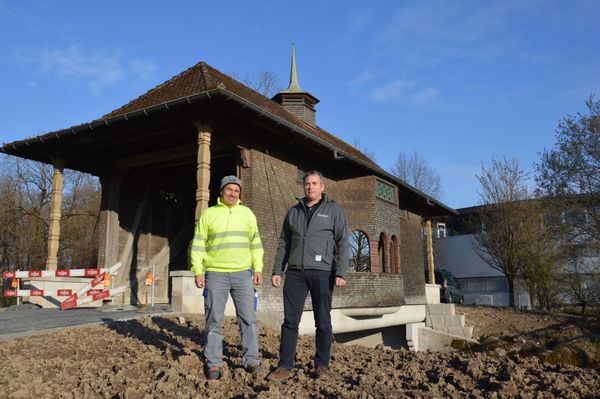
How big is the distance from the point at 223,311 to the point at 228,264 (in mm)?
450

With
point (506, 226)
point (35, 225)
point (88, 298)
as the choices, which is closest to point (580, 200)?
point (506, 226)

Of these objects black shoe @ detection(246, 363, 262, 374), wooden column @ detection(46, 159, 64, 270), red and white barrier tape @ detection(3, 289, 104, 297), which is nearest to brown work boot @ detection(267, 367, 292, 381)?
black shoe @ detection(246, 363, 262, 374)

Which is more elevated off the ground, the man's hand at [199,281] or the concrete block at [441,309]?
the man's hand at [199,281]

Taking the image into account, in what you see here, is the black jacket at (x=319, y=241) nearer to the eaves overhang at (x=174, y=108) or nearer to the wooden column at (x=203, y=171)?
the eaves overhang at (x=174, y=108)

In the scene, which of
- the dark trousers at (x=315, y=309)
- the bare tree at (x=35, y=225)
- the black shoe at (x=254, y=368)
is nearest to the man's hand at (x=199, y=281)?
the dark trousers at (x=315, y=309)

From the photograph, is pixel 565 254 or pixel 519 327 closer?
pixel 519 327

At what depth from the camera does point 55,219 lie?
12.5 meters

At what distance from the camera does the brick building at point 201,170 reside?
10539 millimetres

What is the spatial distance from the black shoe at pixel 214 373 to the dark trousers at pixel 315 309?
1.83 feet

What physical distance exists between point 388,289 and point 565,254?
11111mm

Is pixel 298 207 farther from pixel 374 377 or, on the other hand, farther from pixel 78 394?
pixel 78 394

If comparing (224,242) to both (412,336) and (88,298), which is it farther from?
(412,336)

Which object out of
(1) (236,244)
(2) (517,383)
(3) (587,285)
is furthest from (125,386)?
(3) (587,285)

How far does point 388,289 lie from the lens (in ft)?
50.1
